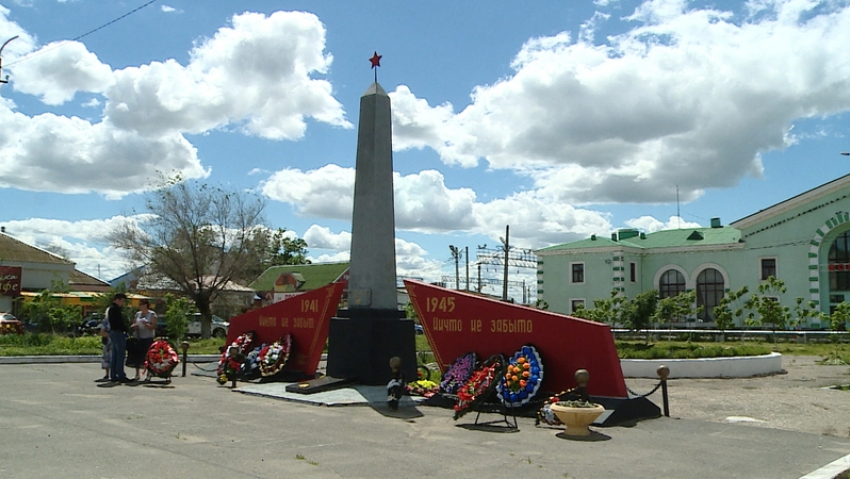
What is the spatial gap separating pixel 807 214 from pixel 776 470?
37.9m

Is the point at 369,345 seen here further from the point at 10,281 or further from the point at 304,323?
the point at 10,281

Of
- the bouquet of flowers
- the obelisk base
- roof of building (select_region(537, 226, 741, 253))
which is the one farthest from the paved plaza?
roof of building (select_region(537, 226, 741, 253))

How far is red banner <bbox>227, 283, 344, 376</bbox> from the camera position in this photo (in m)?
14.1

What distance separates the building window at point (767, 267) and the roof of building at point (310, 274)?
33.4 m

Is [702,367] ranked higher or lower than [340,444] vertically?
higher

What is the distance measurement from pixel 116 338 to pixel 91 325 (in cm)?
2667

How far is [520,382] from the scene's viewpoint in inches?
406

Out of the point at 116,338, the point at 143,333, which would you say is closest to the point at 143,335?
Answer: the point at 143,333

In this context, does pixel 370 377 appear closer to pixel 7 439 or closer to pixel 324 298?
pixel 324 298

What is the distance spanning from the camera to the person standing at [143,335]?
14.0 metres

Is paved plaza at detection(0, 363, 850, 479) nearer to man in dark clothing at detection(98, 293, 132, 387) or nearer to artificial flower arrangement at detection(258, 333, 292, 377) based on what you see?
man in dark clothing at detection(98, 293, 132, 387)

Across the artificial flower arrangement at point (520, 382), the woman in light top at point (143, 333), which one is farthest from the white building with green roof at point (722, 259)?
the woman in light top at point (143, 333)

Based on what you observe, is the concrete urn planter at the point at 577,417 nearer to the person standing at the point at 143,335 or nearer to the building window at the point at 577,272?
the person standing at the point at 143,335

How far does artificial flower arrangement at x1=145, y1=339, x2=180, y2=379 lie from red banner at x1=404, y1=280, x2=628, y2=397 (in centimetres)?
460
